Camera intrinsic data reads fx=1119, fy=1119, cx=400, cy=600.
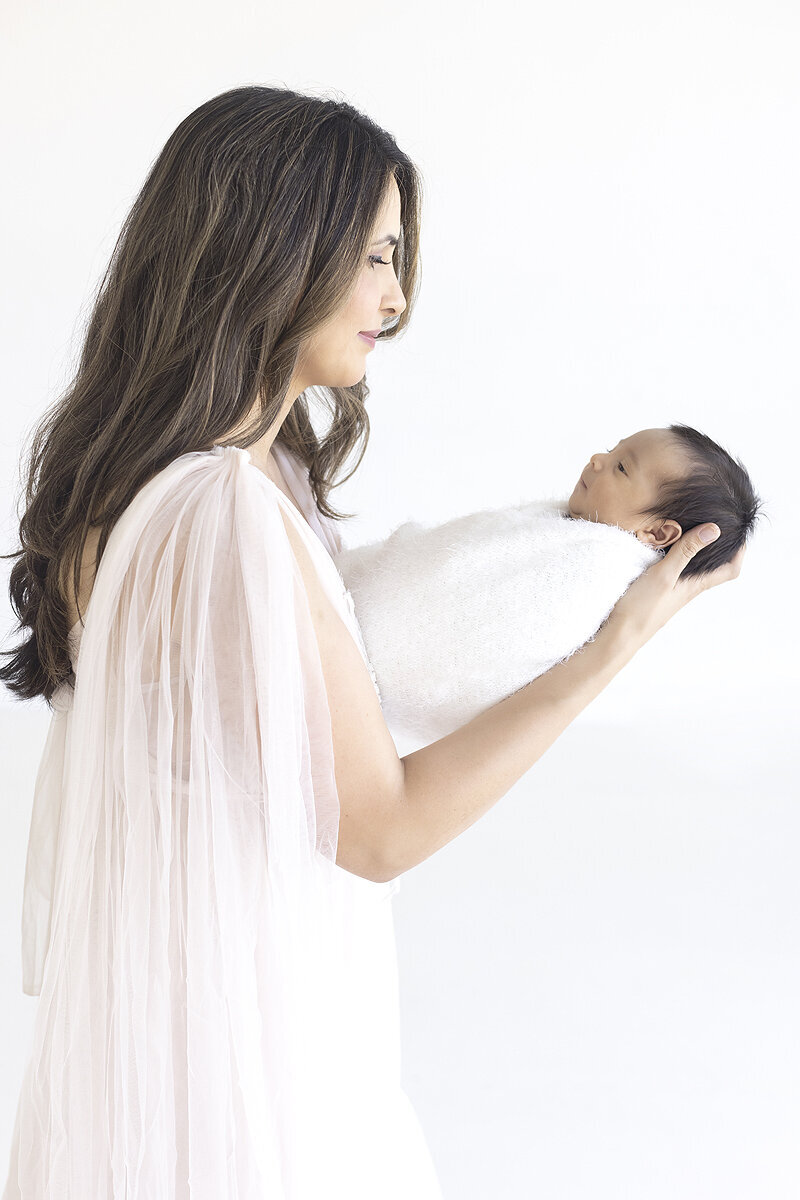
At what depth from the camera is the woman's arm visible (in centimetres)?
100

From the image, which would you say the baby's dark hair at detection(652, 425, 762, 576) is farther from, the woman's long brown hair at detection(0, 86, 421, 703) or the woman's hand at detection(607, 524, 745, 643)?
the woman's long brown hair at detection(0, 86, 421, 703)

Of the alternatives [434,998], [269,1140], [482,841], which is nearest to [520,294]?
[482,841]

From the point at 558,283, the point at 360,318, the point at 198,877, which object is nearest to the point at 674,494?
the point at 360,318

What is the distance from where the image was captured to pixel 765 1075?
7.22ft

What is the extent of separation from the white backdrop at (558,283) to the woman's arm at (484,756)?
1.95 meters

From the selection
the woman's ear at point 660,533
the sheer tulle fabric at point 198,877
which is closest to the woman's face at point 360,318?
the sheer tulle fabric at point 198,877

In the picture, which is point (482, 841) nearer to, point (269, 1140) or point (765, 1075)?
point (765, 1075)

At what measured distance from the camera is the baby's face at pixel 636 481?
1.51 metres

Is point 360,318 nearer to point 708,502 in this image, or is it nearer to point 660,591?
point 660,591

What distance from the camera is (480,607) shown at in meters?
1.36

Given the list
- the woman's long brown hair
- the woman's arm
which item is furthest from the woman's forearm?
the woman's long brown hair

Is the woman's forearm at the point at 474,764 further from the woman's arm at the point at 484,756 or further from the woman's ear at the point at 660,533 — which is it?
the woman's ear at the point at 660,533

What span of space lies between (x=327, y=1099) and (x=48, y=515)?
0.63 m

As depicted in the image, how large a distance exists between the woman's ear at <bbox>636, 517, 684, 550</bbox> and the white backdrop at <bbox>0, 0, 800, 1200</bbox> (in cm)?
170
